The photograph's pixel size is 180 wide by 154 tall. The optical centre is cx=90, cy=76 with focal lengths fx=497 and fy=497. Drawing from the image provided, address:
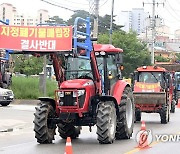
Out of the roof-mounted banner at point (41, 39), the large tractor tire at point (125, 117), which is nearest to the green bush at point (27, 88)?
the large tractor tire at point (125, 117)

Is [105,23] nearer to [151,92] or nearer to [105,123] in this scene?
[151,92]

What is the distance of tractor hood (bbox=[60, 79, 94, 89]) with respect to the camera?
14.0 metres

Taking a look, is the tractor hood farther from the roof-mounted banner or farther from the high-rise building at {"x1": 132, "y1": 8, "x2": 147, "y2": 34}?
the high-rise building at {"x1": 132, "y1": 8, "x2": 147, "y2": 34}

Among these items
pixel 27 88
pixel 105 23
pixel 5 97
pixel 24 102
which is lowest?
pixel 24 102

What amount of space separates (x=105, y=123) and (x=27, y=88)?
23.4 m

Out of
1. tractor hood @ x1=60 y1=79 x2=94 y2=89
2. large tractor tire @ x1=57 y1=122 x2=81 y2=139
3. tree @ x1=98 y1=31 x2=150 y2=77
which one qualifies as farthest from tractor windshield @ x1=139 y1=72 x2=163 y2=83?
tree @ x1=98 y1=31 x2=150 y2=77

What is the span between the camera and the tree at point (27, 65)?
57447mm

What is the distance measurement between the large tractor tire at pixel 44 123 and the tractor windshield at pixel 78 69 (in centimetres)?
124

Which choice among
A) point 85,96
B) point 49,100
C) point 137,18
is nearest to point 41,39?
point 85,96

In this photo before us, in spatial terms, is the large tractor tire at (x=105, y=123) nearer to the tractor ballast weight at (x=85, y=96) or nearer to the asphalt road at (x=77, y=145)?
the tractor ballast weight at (x=85, y=96)

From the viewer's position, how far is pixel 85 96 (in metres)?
14.1

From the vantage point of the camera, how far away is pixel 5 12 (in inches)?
2547

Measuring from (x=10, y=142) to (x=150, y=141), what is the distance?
4263 mm

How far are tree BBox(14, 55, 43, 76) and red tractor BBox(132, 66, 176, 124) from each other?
3296 centimetres
